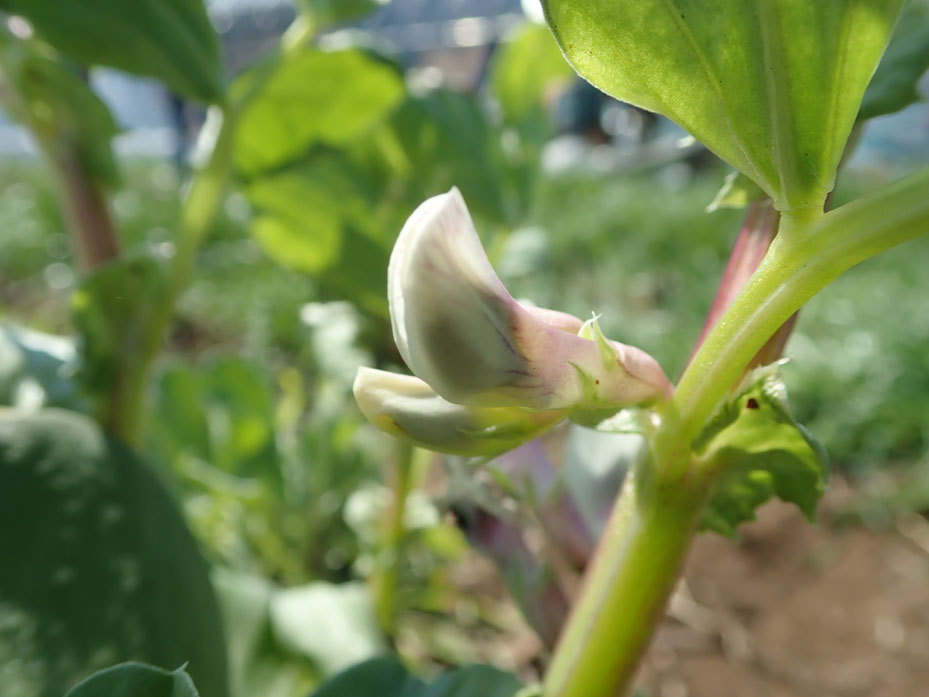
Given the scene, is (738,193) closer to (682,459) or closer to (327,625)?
(682,459)

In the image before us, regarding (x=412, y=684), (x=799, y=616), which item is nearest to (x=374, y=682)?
(x=412, y=684)

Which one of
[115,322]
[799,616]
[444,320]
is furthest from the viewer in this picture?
[799,616]

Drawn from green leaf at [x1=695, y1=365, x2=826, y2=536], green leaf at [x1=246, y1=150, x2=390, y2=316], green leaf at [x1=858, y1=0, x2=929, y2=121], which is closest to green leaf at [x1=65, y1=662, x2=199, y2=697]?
green leaf at [x1=695, y1=365, x2=826, y2=536]

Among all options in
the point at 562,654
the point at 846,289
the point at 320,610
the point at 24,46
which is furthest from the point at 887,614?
the point at 846,289

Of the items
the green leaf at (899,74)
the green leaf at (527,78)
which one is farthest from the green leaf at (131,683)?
the green leaf at (527,78)

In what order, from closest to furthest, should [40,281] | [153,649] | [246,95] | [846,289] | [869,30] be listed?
[869,30], [153,649], [246,95], [846,289], [40,281]

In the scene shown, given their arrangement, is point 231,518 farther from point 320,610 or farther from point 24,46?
point 24,46

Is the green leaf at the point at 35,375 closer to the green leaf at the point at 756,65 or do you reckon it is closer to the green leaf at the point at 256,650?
the green leaf at the point at 256,650
